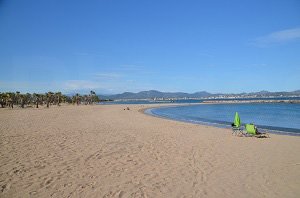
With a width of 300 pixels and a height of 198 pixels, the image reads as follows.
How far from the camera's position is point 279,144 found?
499 inches

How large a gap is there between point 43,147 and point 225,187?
24.8 ft

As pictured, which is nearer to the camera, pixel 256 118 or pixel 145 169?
pixel 145 169

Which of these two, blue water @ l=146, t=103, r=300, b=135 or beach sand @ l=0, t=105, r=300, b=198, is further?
blue water @ l=146, t=103, r=300, b=135

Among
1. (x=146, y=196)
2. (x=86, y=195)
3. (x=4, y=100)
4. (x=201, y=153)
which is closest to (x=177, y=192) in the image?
(x=146, y=196)

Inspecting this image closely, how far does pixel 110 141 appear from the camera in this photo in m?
12.9

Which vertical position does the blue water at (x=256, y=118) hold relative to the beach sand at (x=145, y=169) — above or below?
below

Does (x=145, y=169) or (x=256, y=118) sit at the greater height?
(x=145, y=169)

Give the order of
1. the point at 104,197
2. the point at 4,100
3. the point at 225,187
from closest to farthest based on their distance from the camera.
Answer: the point at 104,197, the point at 225,187, the point at 4,100

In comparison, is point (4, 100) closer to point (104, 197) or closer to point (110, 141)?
point (110, 141)

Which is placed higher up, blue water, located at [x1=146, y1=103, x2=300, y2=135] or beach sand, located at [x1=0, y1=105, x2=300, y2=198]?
beach sand, located at [x1=0, y1=105, x2=300, y2=198]

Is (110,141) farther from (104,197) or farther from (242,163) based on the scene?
(104,197)

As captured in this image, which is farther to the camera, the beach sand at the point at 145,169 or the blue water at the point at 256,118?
the blue water at the point at 256,118

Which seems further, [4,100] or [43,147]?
[4,100]

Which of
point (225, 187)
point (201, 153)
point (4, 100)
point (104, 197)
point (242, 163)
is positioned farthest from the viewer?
point (4, 100)
